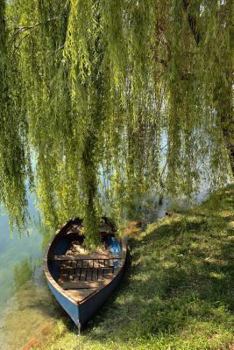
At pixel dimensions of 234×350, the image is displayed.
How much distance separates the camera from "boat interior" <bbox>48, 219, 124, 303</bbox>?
5.63 m

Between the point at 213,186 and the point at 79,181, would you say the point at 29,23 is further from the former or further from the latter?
the point at 213,186

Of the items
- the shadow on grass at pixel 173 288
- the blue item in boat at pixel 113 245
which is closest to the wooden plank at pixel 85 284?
the shadow on grass at pixel 173 288

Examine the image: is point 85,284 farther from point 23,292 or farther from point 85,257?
point 23,292

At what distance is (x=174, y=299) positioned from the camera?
5105 millimetres

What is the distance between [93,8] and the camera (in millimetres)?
3672

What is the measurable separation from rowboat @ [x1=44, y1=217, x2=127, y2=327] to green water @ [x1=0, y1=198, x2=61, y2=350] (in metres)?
0.47

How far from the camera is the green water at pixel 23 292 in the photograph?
5406 millimetres

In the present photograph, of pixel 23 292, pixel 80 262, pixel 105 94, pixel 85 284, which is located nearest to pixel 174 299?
pixel 85 284

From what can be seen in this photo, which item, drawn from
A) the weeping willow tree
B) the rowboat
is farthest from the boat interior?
the weeping willow tree

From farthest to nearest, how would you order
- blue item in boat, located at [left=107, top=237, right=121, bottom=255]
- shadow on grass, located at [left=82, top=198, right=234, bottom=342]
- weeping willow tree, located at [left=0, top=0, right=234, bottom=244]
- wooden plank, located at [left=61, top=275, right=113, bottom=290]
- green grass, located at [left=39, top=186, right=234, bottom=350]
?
blue item in boat, located at [left=107, top=237, right=121, bottom=255], wooden plank, located at [left=61, top=275, right=113, bottom=290], shadow on grass, located at [left=82, top=198, right=234, bottom=342], green grass, located at [left=39, top=186, right=234, bottom=350], weeping willow tree, located at [left=0, top=0, right=234, bottom=244]

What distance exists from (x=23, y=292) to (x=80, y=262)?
3.66ft

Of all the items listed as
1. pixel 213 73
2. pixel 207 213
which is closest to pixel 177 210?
pixel 207 213

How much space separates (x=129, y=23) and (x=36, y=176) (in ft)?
7.65

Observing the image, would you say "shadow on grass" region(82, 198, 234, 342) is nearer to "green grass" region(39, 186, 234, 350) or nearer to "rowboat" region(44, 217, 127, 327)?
"green grass" region(39, 186, 234, 350)
